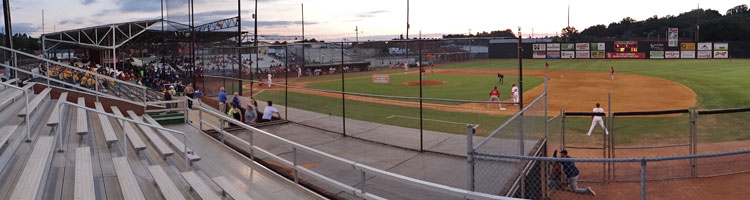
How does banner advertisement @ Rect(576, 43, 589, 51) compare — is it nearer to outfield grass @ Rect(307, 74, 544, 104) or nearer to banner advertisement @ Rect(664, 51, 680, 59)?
banner advertisement @ Rect(664, 51, 680, 59)

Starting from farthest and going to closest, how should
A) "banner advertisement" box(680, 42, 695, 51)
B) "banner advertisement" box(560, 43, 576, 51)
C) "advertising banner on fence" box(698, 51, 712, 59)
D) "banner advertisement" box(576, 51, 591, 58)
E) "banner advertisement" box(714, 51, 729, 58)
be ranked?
1. "banner advertisement" box(560, 43, 576, 51)
2. "banner advertisement" box(576, 51, 591, 58)
3. "banner advertisement" box(680, 42, 695, 51)
4. "advertising banner on fence" box(698, 51, 712, 59)
5. "banner advertisement" box(714, 51, 729, 58)

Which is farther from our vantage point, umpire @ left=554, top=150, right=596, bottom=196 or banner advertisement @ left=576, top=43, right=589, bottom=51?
banner advertisement @ left=576, top=43, right=589, bottom=51

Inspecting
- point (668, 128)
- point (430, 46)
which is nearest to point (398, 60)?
point (430, 46)

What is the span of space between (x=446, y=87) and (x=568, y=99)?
30.1 feet

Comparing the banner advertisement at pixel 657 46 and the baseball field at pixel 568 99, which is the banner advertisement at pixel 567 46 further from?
the baseball field at pixel 568 99

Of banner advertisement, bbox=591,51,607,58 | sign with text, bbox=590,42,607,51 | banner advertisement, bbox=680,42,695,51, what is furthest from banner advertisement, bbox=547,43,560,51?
banner advertisement, bbox=680,42,695,51

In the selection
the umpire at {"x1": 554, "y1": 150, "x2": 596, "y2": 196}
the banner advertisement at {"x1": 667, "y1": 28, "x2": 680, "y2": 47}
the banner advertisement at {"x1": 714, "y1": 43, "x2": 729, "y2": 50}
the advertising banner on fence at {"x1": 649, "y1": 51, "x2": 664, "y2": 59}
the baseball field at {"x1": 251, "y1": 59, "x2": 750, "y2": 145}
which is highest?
the banner advertisement at {"x1": 667, "y1": 28, "x2": 680, "y2": 47}

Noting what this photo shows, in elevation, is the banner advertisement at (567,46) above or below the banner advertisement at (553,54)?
above

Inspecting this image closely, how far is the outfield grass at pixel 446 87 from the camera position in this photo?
28694mm

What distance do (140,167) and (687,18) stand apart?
167 metres

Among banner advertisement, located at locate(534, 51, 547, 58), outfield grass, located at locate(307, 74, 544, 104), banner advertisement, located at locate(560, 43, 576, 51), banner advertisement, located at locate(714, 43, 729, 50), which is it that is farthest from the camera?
banner advertisement, located at locate(534, 51, 547, 58)

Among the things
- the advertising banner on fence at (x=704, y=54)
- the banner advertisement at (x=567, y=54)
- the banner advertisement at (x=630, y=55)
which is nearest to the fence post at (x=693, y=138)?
the banner advertisement at (x=567, y=54)

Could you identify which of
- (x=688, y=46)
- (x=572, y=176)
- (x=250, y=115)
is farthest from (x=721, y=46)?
(x=250, y=115)

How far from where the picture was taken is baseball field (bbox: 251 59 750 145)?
16906 millimetres
